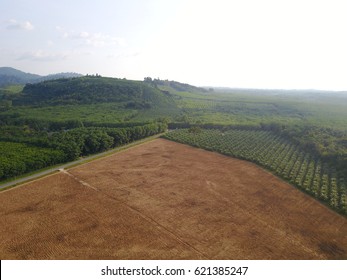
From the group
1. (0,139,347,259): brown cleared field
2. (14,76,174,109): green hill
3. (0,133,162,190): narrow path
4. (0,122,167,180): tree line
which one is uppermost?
(14,76,174,109): green hill

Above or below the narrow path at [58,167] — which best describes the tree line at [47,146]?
above

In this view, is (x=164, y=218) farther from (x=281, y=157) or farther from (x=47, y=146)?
(x=281, y=157)

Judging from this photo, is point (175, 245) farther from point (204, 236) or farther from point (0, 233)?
point (0, 233)

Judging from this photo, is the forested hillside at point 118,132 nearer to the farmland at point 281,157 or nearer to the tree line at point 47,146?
the tree line at point 47,146

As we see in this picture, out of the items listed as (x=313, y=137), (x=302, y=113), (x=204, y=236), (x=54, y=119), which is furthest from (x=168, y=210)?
(x=302, y=113)

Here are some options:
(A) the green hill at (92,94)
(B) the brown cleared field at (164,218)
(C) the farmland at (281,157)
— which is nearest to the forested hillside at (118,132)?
(A) the green hill at (92,94)

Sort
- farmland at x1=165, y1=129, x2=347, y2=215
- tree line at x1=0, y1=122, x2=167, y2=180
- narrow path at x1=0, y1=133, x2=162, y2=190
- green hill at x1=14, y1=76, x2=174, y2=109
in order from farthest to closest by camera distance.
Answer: green hill at x1=14, y1=76, x2=174, y2=109 → tree line at x1=0, y1=122, x2=167, y2=180 → farmland at x1=165, y1=129, x2=347, y2=215 → narrow path at x1=0, y1=133, x2=162, y2=190

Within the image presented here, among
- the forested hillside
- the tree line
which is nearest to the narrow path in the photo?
the tree line

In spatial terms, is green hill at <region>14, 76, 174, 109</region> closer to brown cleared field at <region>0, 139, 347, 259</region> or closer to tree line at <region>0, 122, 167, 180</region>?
tree line at <region>0, 122, 167, 180</region>
